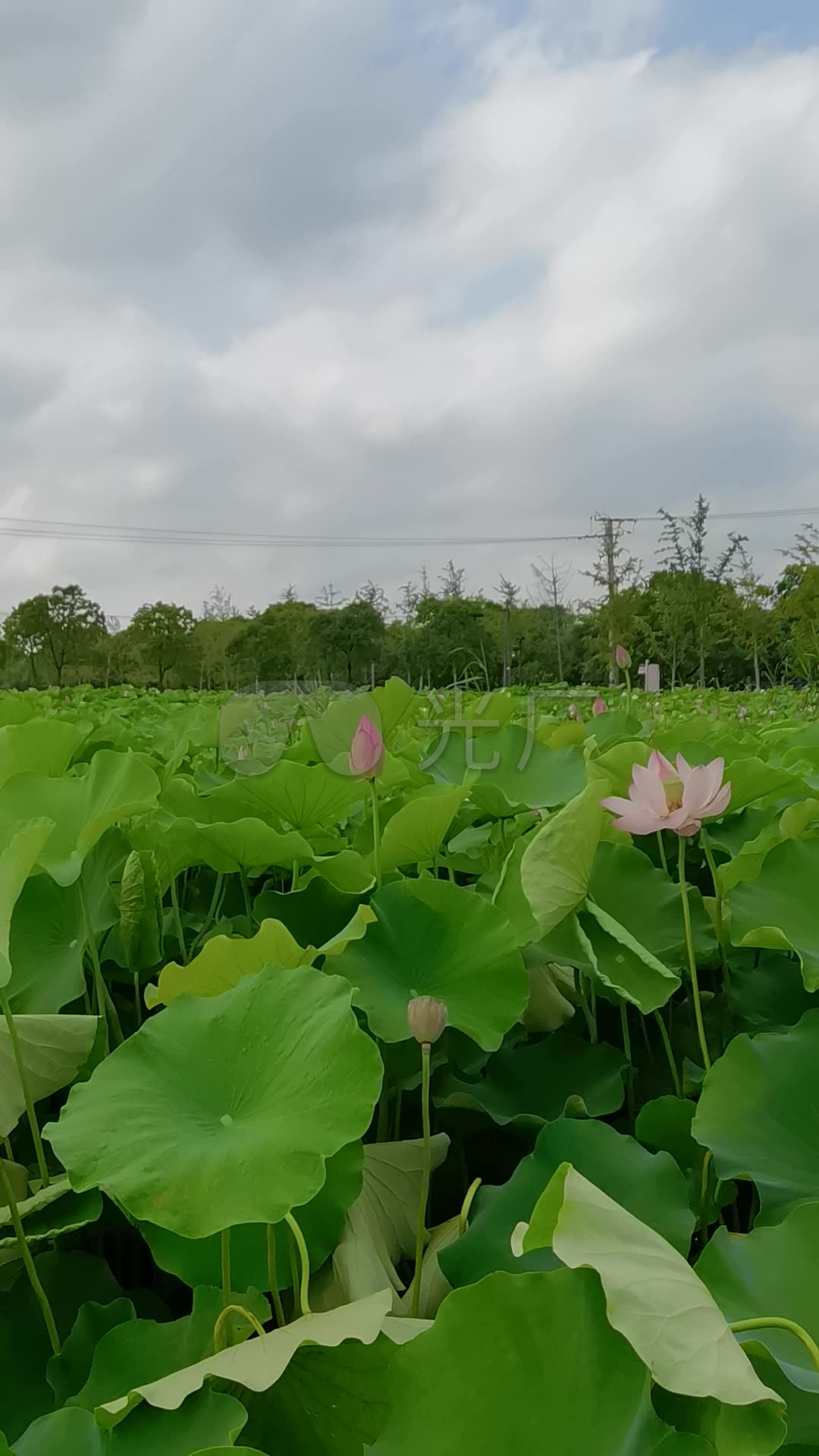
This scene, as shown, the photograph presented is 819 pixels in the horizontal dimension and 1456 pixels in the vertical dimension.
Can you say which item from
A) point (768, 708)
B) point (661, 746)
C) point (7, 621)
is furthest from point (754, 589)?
point (7, 621)

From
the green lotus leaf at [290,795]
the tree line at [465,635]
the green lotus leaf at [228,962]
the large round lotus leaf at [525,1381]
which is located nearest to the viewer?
the large round lotus leaf at [525,1381]

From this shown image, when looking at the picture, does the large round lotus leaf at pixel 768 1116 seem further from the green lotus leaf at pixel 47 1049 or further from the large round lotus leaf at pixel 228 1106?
the green lotus leaf at pixel 47 1049

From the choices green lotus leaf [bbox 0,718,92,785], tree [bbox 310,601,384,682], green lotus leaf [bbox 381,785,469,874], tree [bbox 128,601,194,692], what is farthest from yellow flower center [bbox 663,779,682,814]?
tree [bbox 128,601,194,692]

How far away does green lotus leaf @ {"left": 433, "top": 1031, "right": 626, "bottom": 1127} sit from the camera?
1.80 feet

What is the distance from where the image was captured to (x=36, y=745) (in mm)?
944

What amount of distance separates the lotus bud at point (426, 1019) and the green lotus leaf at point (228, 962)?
0.09 metres

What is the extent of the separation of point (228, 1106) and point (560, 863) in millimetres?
241

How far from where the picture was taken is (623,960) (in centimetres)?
58

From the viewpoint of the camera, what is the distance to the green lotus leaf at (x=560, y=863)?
1.82 ft

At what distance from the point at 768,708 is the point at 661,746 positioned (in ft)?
10.4

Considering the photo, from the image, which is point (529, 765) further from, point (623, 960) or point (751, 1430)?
point (751, 1430)

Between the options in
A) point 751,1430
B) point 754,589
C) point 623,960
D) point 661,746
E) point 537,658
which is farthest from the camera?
point 537,658

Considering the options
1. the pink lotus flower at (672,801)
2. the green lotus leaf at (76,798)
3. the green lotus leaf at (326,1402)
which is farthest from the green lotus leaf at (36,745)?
the green lotus leaf at (326,1402)

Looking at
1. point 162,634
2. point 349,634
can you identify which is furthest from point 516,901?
point 162,634
